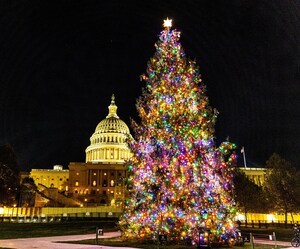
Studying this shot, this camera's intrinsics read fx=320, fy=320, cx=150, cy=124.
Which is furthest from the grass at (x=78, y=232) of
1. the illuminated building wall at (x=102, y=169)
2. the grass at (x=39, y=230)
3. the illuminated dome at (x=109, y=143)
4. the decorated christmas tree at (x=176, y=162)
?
the illuminated dome at (x=109, y=143)

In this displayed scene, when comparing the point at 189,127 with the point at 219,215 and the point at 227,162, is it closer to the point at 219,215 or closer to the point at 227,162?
the point at 227,162

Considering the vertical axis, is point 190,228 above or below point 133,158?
below

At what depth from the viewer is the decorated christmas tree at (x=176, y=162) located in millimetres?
20516

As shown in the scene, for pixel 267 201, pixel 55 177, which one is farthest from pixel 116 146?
pixel 267 201

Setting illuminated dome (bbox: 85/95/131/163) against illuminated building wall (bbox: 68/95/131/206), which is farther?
illuminated dome (bbox: 85/95/131/163)

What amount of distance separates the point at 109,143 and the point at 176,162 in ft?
A: 417

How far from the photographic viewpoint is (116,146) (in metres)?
147

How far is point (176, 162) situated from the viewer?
21.6m

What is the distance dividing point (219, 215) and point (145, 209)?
490 centimetres

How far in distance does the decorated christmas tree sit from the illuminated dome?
11746 cm

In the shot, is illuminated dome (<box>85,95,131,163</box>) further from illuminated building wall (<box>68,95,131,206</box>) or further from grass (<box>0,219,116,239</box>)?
grass (<box>0,219,116,239</box>)

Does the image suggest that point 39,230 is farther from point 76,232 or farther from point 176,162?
point 176,162

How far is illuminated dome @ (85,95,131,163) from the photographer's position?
145750mm

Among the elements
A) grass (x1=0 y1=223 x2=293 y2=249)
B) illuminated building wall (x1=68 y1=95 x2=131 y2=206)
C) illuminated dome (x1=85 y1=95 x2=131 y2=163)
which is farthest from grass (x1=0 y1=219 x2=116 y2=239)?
illuminated dome (x1=85 y1=95 x2=131 y2=163)
